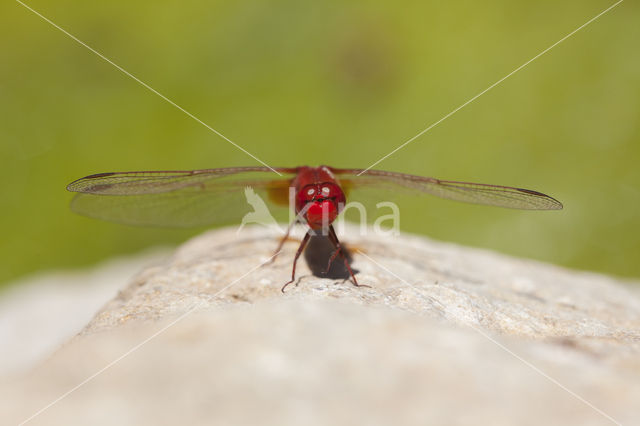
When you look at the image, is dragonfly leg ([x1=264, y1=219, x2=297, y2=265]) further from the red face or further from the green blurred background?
the green blurred background

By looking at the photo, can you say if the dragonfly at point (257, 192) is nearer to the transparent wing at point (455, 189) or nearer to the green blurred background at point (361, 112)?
the transparent wing at point (455, 189)

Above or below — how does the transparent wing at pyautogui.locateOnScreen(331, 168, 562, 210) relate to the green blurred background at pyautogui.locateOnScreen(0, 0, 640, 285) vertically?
below

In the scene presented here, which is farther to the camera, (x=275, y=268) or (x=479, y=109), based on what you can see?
(x=479, y=109)

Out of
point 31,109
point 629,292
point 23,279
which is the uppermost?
point 31,109

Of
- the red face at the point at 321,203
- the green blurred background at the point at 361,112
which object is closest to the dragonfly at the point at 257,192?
the red face at the point at 321,203

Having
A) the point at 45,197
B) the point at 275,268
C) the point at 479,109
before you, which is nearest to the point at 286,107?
the point at 479,109

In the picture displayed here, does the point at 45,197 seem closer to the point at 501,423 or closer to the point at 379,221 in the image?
the point at 379,221

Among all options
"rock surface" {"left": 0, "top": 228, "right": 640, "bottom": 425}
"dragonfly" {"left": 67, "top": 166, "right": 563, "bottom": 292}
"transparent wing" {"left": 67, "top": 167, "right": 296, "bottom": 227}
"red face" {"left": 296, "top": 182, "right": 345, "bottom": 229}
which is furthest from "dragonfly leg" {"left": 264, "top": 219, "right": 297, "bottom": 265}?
"rock surface" {"left": 0, "top": 228, "right": 640, "bottom": 425}
